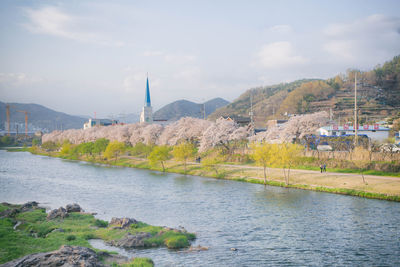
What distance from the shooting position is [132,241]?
18875mm

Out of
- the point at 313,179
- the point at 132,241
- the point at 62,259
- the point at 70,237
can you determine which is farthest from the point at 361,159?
the point at 62,259

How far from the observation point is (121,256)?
1641 centimetres

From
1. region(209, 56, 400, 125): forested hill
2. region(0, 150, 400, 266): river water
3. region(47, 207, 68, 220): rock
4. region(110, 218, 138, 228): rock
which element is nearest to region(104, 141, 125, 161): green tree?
region(0, 150, 400, 266): river water

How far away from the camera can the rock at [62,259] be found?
12.9m

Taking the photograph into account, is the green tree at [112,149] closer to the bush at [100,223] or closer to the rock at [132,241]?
the bush at [100,223]

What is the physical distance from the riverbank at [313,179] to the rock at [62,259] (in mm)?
26918

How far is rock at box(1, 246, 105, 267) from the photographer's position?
1287 centimetres

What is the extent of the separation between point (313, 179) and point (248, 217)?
51.5 ft

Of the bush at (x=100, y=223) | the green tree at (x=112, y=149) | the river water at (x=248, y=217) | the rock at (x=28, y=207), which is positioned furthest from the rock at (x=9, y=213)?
the green tree at (x=112, y=149)

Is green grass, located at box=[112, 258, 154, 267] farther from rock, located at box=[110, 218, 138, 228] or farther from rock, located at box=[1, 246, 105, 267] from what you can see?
rock, located at box=[110, 218, 138, 228]

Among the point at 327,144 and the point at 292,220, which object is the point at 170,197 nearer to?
the point at 292,220

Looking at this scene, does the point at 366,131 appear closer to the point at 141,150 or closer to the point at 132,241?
the point at 141,150

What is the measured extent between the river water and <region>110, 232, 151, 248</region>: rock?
2.29 ft

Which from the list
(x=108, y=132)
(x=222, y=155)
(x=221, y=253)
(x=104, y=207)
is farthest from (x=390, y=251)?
(x=108, y=132)
